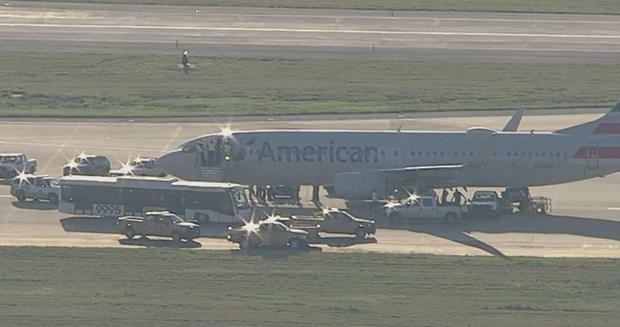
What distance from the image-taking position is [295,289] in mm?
79125

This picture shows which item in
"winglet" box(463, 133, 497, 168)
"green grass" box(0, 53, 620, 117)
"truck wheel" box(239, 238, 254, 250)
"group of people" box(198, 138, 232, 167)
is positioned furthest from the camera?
"green grass" box(0, 53, 620, 117)

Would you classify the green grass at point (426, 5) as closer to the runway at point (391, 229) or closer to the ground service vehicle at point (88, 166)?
the runway at point (391, 229)

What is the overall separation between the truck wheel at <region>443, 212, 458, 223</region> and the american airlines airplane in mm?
3852

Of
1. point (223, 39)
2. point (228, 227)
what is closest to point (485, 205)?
point (228, 227)

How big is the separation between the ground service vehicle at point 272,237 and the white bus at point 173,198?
539 cm

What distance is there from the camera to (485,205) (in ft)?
320

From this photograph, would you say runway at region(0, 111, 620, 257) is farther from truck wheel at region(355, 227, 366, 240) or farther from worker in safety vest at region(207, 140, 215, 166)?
worker in safety vest at region(207, 140, 215, 166)

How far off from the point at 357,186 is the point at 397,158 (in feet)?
10.6

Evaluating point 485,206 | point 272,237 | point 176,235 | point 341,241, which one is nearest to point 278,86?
point 485,206

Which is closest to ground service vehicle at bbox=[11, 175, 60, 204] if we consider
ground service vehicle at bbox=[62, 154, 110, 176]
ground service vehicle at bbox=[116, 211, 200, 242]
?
ground service vehicle at bbox=[62, 154, 110, 176]

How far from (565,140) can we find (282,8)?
240ft

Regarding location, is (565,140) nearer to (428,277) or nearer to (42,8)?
(428,277)

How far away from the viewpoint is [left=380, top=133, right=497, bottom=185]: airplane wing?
3885 inches

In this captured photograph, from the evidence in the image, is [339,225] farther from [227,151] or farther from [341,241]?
[227,151]
